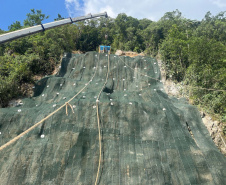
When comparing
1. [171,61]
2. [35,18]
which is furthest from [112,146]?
[35,18]

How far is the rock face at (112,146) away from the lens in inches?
167

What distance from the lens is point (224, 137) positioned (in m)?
6.18

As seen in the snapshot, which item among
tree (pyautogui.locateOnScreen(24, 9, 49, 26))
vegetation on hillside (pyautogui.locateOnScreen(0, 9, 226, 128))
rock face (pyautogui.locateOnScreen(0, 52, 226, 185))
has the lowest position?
rock face (pyautogui.locateOnScreen(0, 52, 226, 185))

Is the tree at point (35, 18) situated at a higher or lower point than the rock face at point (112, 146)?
higher

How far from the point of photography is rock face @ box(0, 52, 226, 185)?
4230 millimetres

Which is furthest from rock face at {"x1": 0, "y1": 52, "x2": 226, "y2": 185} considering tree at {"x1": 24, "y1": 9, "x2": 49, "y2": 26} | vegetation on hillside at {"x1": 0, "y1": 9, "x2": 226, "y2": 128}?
tree at {"x1": 24, "y1": 9, "x2": 49, "y2": 26}

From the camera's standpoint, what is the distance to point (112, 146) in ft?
16.2

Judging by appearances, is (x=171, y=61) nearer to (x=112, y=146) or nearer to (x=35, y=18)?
(x=112, y=146)

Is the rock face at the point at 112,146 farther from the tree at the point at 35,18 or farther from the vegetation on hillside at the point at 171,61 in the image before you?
the tree at the point at 35,18

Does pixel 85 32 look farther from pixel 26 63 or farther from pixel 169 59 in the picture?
pixel 169 59

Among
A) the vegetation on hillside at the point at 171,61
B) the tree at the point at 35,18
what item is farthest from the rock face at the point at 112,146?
the tree at the point at 35,18

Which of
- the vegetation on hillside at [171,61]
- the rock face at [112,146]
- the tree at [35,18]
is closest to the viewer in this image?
the rock face at [112,146]

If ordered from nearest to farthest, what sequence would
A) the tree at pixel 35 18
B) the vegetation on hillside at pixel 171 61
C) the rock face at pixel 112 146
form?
1. the rock face at pixel 112 146
2. the vegetation on hillside at pixel 171 61
3. the tree at pixel 35 18

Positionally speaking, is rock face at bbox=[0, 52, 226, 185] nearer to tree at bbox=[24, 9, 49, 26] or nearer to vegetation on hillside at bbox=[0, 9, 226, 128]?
vegetation on hillside at bbox=[0, 9, 226, 128]
